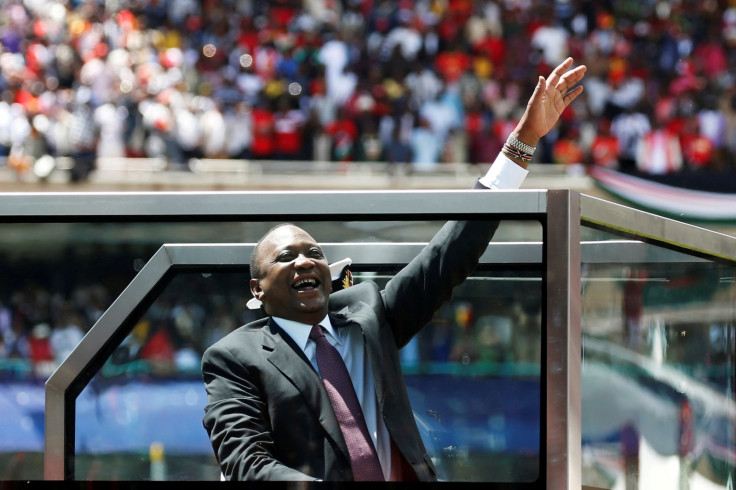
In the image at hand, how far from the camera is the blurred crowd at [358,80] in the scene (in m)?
12.3

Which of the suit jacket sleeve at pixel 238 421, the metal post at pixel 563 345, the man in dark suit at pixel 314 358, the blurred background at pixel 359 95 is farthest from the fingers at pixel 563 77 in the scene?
the blurred background at pixel 359 95

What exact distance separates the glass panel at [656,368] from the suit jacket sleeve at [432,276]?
0.85ft

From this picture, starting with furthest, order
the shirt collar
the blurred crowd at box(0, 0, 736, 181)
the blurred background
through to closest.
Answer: the blurred crowd at box(0, 0, 736, 181) < the blurred background < the shirt collar

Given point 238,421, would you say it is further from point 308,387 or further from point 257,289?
point 257,289

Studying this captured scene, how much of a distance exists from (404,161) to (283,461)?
9902mm

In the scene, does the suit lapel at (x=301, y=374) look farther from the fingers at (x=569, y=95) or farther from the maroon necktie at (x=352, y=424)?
the fingers at (x=569, y=95)

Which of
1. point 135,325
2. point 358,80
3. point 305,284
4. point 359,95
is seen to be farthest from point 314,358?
point 358,80

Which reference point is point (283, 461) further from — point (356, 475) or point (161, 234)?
point (161, 234)

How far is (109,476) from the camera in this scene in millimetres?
2574

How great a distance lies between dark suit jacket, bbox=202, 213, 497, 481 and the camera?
2.50m

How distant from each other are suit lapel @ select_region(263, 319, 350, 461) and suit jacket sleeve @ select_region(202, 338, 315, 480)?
7cm

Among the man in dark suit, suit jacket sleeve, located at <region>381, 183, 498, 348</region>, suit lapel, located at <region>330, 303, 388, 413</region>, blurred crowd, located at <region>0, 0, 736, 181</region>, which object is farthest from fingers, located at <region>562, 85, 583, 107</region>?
blurred crowd, located at <region>0, 0, 736, 181</region>

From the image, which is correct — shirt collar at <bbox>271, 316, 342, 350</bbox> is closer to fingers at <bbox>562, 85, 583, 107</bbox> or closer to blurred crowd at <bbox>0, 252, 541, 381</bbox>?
blurred crowd at <bbox>0, 252, 541, 381</bbox>

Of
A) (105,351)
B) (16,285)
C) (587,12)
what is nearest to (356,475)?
(105,351)
